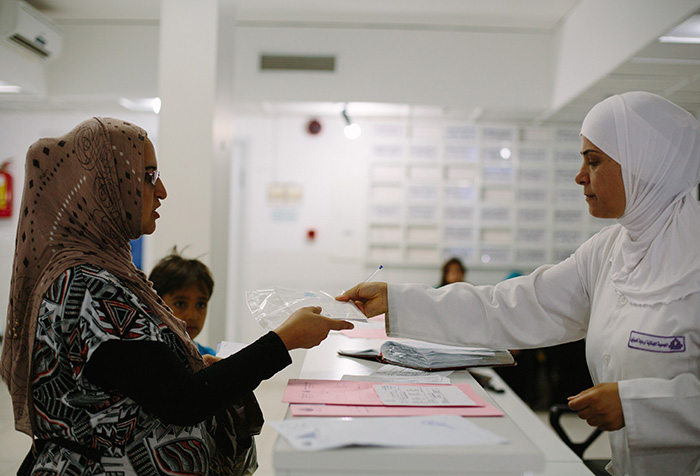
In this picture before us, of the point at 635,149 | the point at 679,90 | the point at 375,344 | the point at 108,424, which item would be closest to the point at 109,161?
the point at 108,424

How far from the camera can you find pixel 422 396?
1104 mm

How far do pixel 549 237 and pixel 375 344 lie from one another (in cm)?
365

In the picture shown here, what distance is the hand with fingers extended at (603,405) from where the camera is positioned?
1.19 metres

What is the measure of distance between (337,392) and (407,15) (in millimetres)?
3858

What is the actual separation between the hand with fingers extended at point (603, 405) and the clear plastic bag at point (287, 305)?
53 cm

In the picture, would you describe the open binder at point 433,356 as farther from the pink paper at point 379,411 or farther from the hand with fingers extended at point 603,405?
the pink paper at point 379,411

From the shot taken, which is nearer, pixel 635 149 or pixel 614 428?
pixel 614 428

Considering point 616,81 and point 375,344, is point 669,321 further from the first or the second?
point 616,81

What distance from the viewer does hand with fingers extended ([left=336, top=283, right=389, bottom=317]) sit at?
1513mm

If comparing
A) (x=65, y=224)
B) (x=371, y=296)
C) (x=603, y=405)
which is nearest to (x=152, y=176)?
(x=65, y=224)

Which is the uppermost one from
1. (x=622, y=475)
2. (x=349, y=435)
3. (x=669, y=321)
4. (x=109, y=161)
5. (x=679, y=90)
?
(x=679, y=90)

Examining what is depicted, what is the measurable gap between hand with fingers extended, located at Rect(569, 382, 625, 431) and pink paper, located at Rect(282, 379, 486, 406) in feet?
0.87

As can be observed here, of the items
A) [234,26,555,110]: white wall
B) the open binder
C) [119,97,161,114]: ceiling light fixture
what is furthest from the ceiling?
the open binder

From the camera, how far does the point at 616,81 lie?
11.6ft
